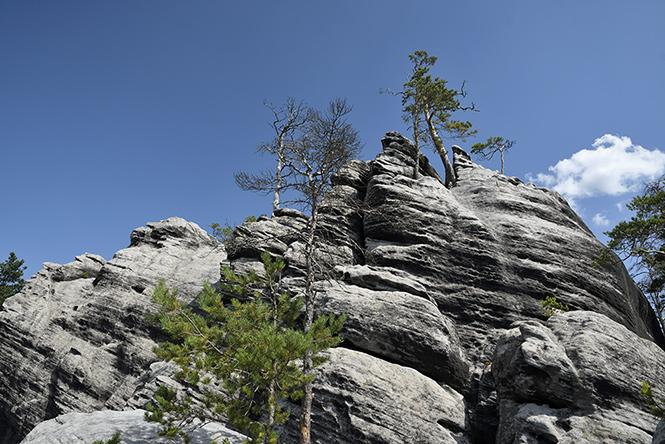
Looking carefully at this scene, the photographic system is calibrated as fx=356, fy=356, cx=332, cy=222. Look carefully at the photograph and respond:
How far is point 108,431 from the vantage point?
10.5 metres

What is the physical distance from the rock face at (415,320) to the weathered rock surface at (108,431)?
6.76 feet

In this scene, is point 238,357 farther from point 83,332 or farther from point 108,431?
point 83,332

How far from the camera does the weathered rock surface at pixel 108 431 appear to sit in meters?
10.2

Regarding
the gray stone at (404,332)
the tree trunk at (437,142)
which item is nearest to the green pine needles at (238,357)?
the gray stone at (404,332)

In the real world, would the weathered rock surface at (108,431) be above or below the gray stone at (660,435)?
below

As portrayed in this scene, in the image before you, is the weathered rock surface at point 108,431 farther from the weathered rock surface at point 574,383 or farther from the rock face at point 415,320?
the weathered rock surface at point 574,383

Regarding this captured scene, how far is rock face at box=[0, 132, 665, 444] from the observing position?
10.7 meters

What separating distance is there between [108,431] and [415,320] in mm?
10429

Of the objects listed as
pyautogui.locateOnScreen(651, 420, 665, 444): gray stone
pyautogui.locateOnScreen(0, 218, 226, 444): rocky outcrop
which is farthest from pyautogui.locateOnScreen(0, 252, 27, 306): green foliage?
pyautogui.locateOnScreen(651, 420, 665, 444): gray stone

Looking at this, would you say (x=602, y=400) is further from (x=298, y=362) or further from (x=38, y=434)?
(x=38, y=434)

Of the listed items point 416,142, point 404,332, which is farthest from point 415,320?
point 416,142

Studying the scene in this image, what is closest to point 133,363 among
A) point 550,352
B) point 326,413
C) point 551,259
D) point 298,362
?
point 298,362

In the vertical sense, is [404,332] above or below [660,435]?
above

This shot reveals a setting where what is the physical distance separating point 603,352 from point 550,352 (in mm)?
1789
